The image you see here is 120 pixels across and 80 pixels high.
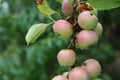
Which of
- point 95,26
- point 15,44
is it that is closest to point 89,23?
point 95,26

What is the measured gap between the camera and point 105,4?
0.75 meters

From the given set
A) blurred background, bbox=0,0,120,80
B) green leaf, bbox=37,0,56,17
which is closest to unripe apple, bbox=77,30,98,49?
green leaf, bbox=37,0,56,17

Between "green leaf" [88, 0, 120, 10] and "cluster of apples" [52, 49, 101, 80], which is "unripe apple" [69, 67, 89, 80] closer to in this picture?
"cluster of apples" [52, 49, 101, 80]

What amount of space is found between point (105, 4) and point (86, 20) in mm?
71

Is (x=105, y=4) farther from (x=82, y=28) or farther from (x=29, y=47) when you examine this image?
(x=29, y=47)

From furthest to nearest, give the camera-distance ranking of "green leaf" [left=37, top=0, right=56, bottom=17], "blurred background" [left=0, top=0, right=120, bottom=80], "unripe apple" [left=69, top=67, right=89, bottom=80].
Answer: "blurred background" [left=0, top=0, right=120, bottom=80] → "green leaf" [left=37, top=0, right=56, bottom=17] → "unripe apple" [left=69, top=67, right=89, bottom=80]

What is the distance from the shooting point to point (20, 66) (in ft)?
7.50

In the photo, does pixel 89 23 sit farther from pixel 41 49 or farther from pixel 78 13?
pixel 41 49

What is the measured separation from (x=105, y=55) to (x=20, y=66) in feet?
1.80

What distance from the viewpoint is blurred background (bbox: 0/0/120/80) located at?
2.06 metres

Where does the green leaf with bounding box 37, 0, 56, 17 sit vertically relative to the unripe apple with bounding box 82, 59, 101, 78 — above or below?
above

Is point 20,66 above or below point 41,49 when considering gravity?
below

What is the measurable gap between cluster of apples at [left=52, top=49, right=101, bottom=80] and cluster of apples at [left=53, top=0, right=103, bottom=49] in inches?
1.0

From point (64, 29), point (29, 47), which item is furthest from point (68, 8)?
point (29, 47)
